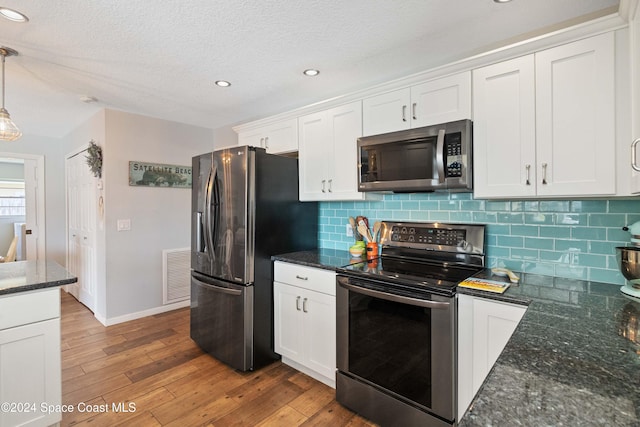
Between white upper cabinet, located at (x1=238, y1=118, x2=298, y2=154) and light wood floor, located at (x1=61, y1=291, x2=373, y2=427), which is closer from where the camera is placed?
light wood floor, located at (x1=61, y1=291, x2=373, y2=427)

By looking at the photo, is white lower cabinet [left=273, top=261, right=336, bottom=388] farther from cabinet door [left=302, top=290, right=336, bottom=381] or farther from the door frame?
the door frame

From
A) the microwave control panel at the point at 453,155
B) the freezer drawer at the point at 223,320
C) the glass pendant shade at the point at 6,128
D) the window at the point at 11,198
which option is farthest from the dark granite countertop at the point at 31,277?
the window at the point at 11,198

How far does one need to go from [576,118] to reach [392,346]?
5.05 ft

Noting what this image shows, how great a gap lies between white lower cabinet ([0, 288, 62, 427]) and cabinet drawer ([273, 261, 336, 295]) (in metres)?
1.40

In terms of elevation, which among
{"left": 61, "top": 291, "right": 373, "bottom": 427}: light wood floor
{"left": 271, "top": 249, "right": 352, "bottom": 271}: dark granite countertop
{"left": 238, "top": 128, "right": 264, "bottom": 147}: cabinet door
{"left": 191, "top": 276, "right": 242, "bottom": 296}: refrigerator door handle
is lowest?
{"left": 61, "top": 291, "right": 373, "bottom": 427}: light wood floor

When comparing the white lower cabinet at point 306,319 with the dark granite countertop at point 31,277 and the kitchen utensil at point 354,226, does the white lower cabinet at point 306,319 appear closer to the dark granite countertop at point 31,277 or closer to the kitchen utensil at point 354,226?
the kitchen utensil at point 354,226

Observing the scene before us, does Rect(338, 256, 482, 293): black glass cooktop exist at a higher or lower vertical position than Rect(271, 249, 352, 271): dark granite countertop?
lower

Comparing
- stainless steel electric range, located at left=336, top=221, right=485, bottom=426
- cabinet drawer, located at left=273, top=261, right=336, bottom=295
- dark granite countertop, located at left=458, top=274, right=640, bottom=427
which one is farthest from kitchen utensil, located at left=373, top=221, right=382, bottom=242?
dark granite countertop, located at left=458, top=274, right=640, bottom=427

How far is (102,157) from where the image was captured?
11.1 feet

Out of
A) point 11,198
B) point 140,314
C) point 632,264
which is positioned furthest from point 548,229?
point 11,198

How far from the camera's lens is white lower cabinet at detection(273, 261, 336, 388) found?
85.4 inches

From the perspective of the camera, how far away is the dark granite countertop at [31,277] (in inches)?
61.9

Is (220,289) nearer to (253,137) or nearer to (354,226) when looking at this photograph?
(354,226)

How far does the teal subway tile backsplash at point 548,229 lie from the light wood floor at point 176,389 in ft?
4.70
